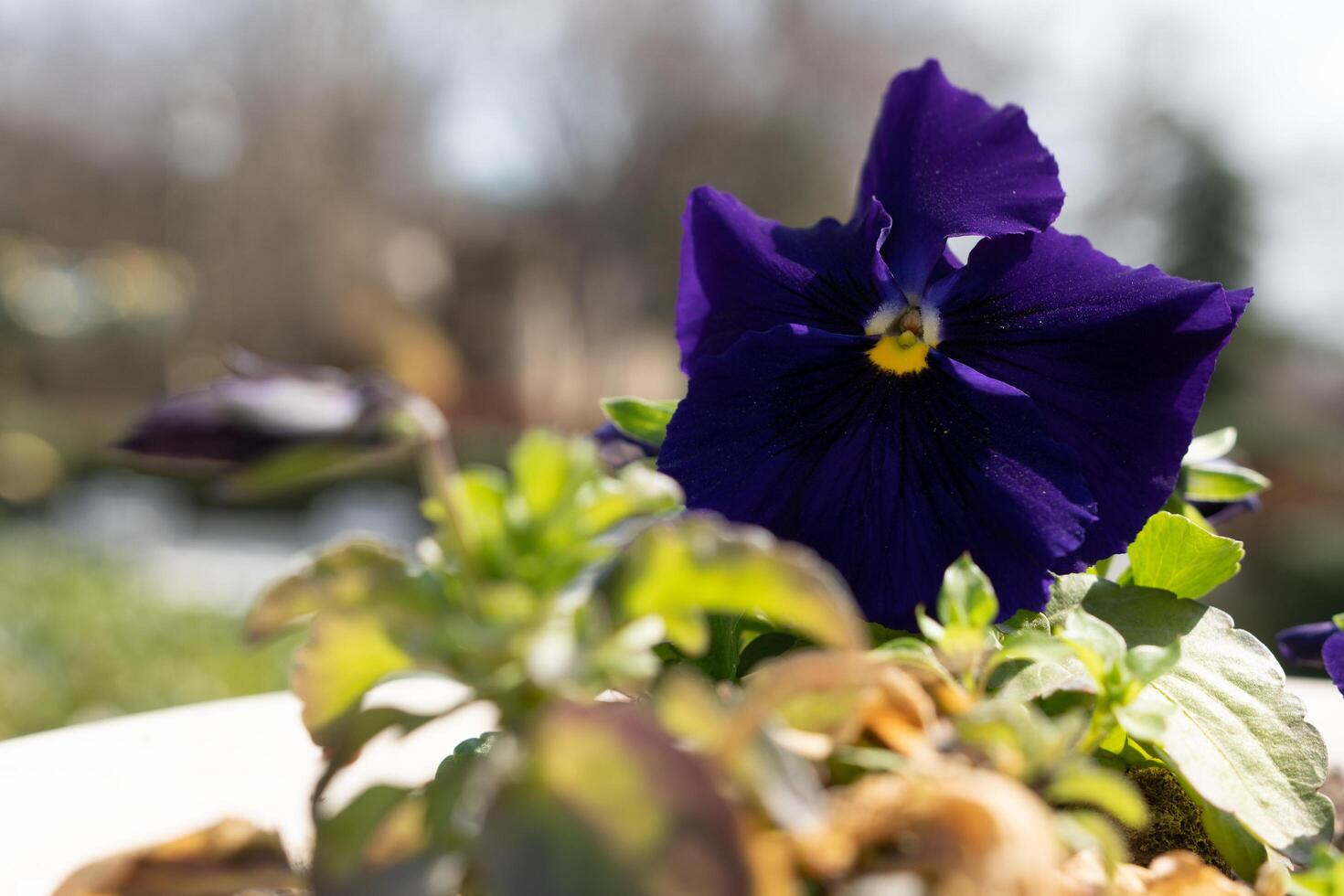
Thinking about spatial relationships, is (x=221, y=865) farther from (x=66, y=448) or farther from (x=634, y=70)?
(x=634, y=70)

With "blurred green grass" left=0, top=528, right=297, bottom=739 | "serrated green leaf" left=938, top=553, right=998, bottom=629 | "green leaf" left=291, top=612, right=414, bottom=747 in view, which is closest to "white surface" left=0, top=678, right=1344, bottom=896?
"green leaf" left=291, top=612, right=414, bottom=747

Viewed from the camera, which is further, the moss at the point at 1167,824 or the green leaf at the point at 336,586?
the moss at the point at 1167,824

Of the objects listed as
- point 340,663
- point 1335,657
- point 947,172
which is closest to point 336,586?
point 340,663

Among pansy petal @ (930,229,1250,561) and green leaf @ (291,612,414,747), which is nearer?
green leaf @ (291,612,414,747)

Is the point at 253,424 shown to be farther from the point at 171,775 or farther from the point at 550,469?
the point at 171,775

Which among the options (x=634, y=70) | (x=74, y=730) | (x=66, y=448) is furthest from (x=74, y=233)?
(x=74, y=730)

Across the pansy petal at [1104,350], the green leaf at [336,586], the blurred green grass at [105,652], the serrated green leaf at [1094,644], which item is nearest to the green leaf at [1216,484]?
the pansy petal at [1104,350]

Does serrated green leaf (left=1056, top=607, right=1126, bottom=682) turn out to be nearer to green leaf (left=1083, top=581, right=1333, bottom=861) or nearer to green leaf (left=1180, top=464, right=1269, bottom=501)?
green leaf (left=1083, top=581, right=1333, bottom=861)

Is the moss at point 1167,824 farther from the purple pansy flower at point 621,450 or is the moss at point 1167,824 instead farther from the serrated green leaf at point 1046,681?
the purple pansy flower at point 621,450
